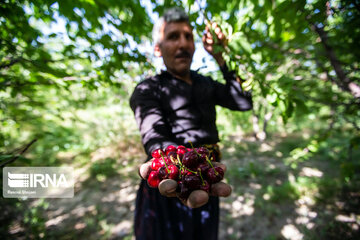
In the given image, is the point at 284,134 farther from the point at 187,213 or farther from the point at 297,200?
the point at 187,213

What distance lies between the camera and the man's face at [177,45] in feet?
5.14

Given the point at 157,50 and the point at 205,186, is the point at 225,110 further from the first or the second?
the point at 205,186

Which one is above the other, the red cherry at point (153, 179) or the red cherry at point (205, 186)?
the red cherry at point (153, 179)

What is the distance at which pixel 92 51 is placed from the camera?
2104 millimetres

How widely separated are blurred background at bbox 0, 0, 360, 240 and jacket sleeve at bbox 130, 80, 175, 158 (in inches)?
21.3

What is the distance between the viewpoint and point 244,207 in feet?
11.0

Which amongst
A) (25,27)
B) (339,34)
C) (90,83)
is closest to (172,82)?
(90,83)

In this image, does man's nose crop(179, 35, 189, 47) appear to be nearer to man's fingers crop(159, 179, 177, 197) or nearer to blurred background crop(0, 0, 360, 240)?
blurred background crop(0, 0, 360, 240)

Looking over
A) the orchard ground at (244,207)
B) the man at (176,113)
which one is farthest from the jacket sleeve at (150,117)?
the orchard ground at (244,207)

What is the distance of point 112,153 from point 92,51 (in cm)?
462

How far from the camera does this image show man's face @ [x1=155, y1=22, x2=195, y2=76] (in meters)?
1.57

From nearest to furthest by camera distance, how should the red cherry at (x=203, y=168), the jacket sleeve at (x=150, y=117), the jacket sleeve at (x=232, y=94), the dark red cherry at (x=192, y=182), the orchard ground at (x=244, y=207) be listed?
the dark red cherry at (x=192, y=182), the red cherry at (x=203, y=168), the jacket sleeve at (x=150, y=117), the jacket sleeve at (x=232, y=94), the orchard ground at (x=244, y=207)

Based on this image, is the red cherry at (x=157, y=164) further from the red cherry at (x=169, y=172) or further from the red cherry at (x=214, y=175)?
the red cherry at (x=214, y=175)

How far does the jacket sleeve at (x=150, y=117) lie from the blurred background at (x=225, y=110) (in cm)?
54
